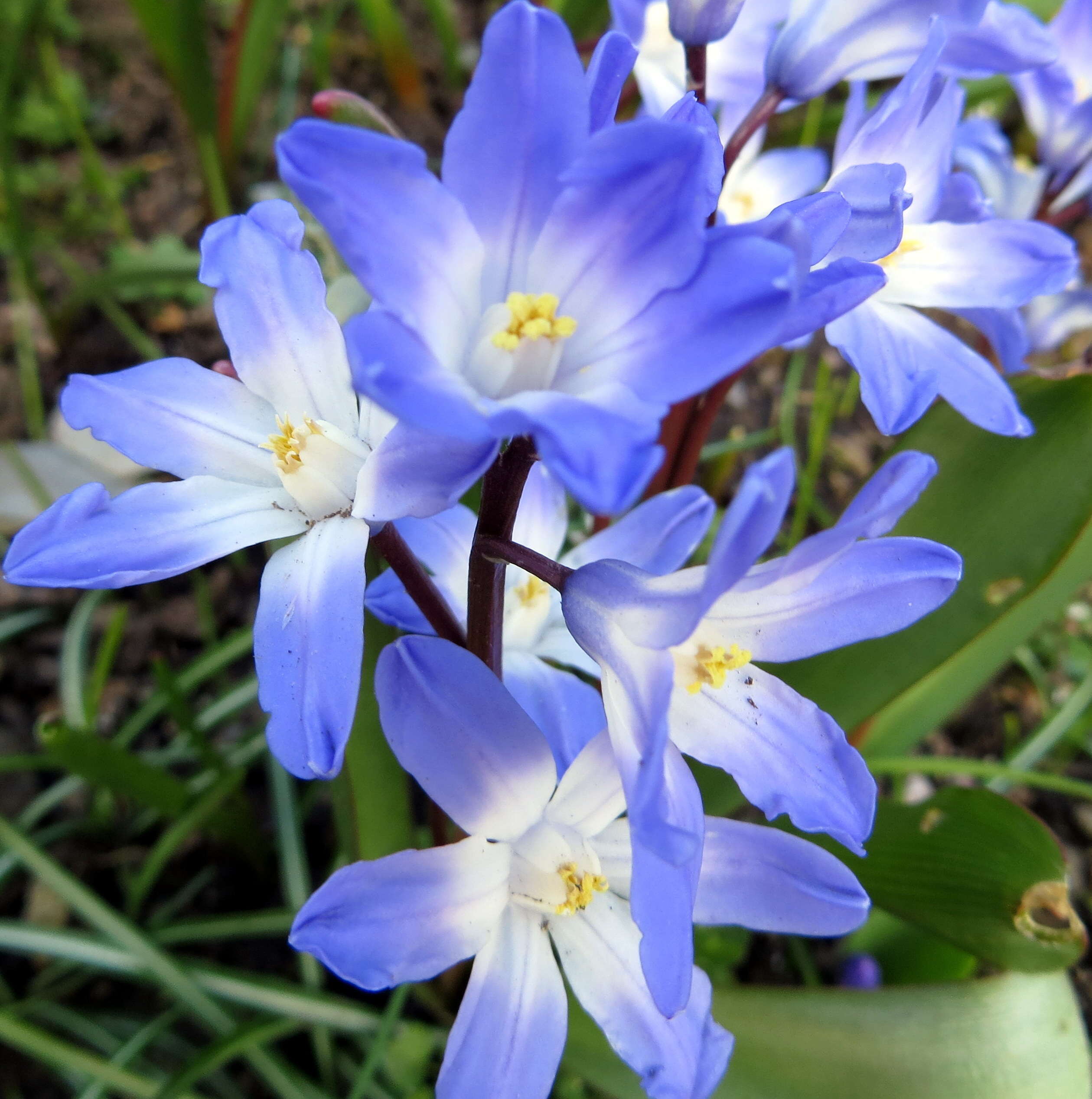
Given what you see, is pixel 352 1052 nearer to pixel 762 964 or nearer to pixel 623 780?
pixel 762 964

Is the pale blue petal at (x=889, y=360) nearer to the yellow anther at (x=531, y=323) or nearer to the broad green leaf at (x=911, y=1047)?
the yellow anther at (x=531, y=323)

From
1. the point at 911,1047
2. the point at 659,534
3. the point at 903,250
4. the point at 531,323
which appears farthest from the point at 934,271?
the point at 911,1047

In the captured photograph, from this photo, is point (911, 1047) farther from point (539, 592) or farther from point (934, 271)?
point (934, 271)

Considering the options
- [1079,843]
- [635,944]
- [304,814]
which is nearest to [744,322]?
[635,944]

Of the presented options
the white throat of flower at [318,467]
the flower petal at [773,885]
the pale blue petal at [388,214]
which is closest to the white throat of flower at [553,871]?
the flower petal at [773,885]

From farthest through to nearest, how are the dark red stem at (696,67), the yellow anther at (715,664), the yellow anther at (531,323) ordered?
the dark red stem at (696,67)
the yellow anther at (715,664)
the yellow anther at (531,323)
